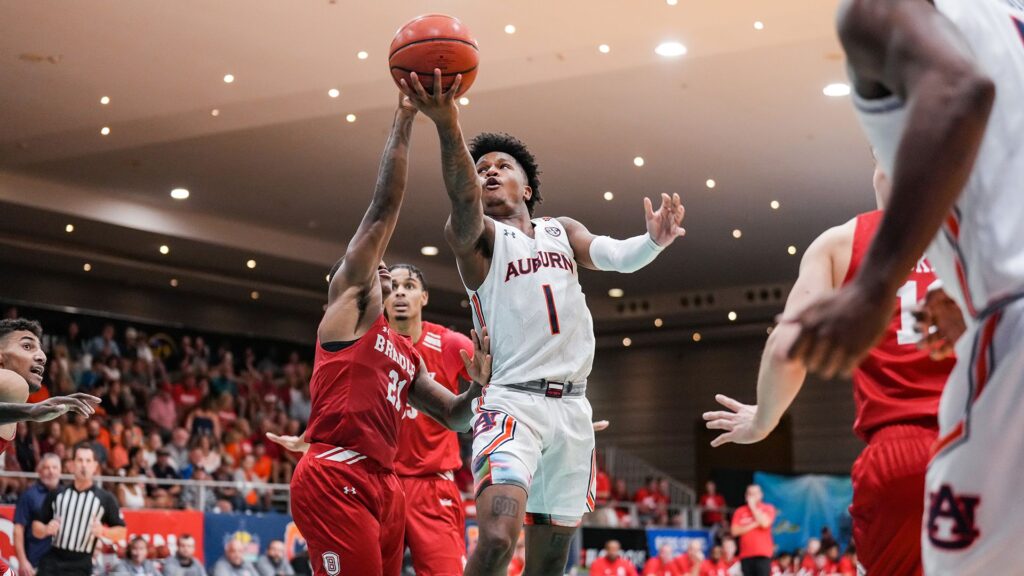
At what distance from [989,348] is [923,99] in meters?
0.39

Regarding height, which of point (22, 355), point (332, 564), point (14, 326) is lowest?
point (332, 564)

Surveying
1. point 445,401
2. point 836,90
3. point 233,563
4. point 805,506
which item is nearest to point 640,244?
point 445,401

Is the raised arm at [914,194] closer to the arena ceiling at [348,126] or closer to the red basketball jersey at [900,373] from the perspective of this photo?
the red basketball jersey at [900,373]

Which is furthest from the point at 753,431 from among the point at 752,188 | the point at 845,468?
the point at 845,468

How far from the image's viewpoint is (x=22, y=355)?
5809mm

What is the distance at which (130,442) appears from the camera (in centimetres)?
1588

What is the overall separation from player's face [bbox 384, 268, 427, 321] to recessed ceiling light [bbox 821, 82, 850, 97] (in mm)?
8440

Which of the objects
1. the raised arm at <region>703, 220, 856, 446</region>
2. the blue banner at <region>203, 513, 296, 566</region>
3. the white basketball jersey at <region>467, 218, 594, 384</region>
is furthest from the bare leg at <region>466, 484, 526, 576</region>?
the blue banner at <region>203, 513, 296, 566</region>

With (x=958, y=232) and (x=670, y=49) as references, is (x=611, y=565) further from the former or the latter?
(x=958, y=232)

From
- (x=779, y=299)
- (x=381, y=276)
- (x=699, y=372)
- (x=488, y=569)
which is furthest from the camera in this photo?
(x=699, y=372)

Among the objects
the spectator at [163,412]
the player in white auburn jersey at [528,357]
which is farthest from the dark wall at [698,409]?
the player in white auburn jersey at [528,357]

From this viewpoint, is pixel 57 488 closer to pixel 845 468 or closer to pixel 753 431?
pixel 753 431

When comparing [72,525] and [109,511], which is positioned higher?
[109,511]

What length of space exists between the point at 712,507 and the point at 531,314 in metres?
18.5
